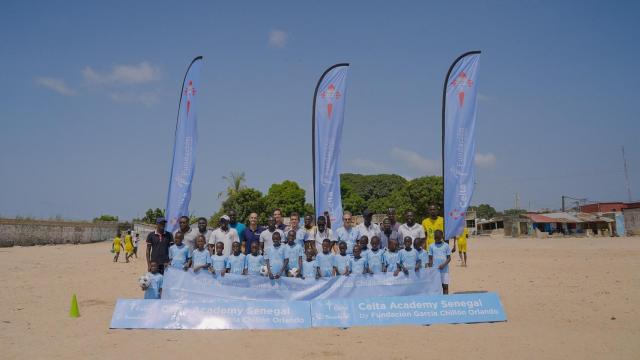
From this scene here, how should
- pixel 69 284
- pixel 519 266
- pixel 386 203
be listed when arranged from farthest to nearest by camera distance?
pixel 386 203
pixel 519 266
pixel 69 284

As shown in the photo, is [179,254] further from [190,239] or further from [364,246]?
[364,246]

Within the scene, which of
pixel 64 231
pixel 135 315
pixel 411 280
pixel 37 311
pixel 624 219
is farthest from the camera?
pixel 624 219

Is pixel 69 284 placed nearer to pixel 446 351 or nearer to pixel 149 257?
pixel 149 257

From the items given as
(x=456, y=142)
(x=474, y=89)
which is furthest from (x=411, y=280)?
(x=474, y=89)

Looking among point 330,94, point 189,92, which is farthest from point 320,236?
point 189,92

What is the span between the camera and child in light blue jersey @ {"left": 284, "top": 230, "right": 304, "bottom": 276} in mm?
9508

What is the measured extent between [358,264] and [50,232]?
124 feet

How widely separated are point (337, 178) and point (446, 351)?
633 centimetres

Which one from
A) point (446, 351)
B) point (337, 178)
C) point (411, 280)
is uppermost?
point (337, 178)

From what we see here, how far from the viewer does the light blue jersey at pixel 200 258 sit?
928 centimetres

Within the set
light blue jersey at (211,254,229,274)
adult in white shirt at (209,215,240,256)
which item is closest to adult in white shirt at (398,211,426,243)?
adult in white shirt at (209,215,240,256)

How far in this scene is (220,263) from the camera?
9.38 meters

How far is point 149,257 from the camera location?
31.7 ft

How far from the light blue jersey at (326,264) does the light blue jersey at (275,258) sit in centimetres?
77
